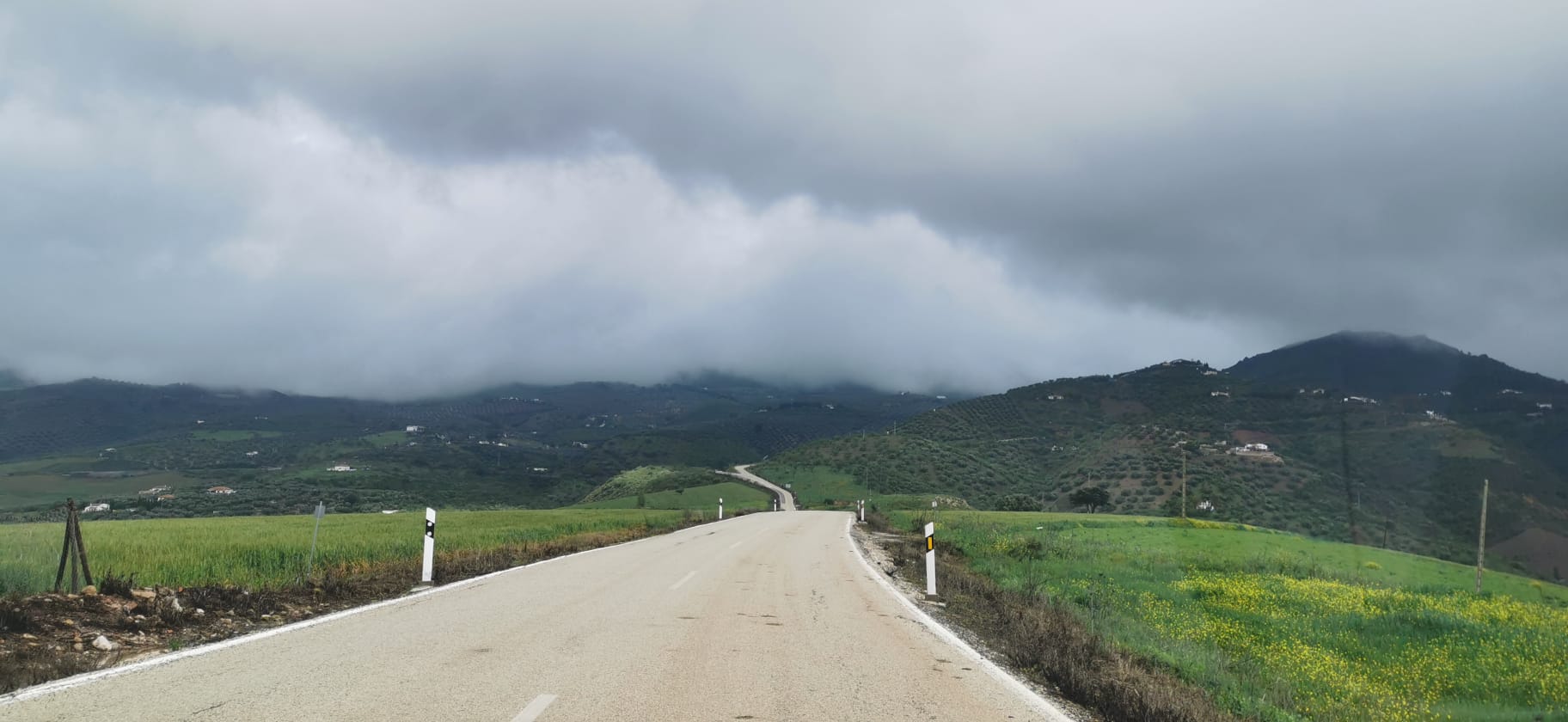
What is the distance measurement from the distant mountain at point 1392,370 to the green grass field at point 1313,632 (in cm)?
9375

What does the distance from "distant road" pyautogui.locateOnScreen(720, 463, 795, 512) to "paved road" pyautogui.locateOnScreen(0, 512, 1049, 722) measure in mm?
63560

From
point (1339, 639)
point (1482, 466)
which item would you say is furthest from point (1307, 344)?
point (1339, 639)

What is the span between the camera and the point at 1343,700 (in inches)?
313

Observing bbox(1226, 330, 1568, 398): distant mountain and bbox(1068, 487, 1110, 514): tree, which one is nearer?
bbox(1068, 487, 1110, 514): tree

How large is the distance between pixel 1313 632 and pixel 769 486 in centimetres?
10026

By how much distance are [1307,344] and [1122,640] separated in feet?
748

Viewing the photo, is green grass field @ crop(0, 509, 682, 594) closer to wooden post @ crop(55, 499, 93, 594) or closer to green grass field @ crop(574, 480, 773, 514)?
wooden post @ crop(55, 499, 93, 594)

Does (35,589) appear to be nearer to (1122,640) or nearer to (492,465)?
(1122,640)

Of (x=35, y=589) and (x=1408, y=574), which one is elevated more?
(x=35, y=589)

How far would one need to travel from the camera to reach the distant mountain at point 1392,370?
325ft

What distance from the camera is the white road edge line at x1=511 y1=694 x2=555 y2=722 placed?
215 inches

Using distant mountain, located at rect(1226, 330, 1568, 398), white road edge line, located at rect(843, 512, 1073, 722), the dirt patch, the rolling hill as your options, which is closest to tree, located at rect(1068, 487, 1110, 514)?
the rolling hill

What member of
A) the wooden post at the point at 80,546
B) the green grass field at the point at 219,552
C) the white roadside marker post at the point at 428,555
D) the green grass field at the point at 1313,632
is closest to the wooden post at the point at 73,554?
the wooden post at the point at 80,546

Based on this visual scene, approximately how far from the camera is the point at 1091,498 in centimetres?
7600
